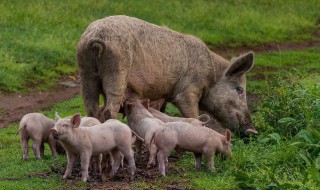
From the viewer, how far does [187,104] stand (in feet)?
36.7

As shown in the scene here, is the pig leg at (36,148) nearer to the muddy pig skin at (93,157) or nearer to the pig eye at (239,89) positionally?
the muddy pig skin at (93,157)

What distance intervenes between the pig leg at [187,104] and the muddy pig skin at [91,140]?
2.38 m

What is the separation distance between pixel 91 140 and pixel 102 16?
14.4 meters

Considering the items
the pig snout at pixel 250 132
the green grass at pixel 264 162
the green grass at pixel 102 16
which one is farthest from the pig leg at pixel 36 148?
the green grass at pixel 102 16

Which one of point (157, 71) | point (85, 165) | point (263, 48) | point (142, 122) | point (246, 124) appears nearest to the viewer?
point (85, 165)

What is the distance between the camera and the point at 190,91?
37.0 ft

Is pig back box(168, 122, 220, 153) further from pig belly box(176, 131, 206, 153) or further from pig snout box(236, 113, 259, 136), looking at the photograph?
pig snout box(236, 113, 259, 136)

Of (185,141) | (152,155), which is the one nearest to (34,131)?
(152,155)

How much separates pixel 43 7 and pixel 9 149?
1135cm

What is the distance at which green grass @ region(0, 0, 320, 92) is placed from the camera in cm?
1752

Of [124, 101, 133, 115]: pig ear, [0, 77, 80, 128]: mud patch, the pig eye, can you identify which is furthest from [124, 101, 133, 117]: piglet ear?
[0, 77, 80, 128]: mud patch

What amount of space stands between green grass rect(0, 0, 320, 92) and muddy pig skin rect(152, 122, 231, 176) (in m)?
7.64

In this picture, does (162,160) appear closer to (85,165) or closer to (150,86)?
(85,165)

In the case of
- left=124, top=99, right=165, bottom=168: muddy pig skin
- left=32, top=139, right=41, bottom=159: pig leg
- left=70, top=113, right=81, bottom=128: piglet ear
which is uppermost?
left=70, top=113, right=81, bottom=128: piglet ear
